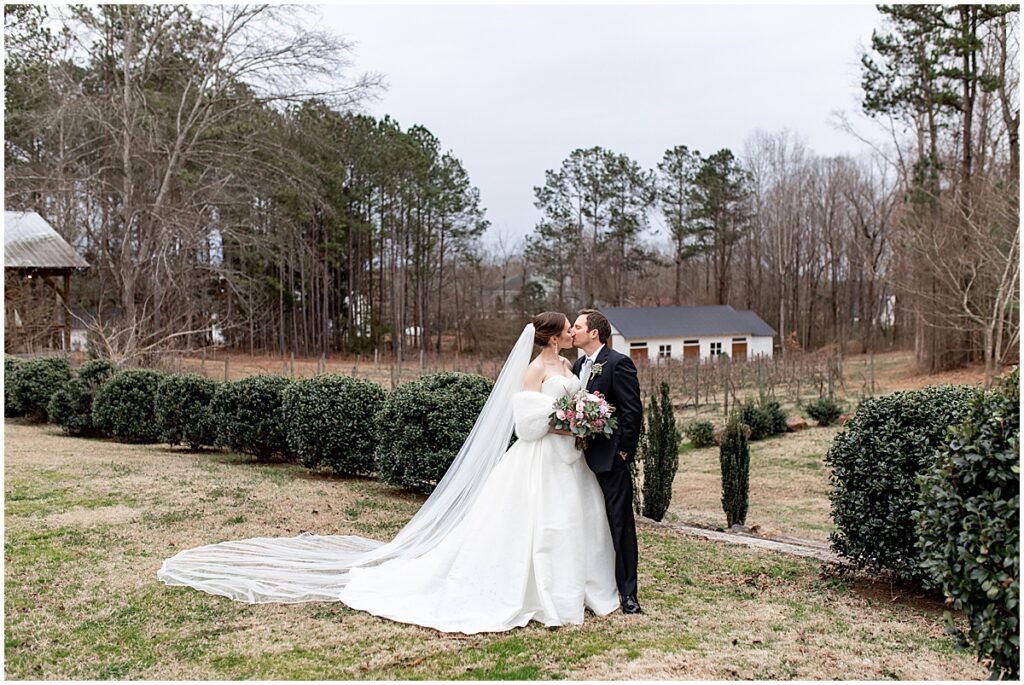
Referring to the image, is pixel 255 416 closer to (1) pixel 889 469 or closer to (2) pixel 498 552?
(2) pixel 498 552

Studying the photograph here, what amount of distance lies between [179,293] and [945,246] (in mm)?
23676

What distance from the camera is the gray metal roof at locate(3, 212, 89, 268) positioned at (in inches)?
945

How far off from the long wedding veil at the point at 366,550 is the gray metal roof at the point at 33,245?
20743mm

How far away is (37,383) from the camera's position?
16.0 meters

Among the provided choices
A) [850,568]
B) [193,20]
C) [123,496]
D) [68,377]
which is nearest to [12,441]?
[68,377]

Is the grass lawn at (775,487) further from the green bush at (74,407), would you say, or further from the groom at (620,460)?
the green bush at (74,407)

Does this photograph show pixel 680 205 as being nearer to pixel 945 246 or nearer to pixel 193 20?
pixel 945 246

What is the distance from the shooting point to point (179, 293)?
85.8 ft

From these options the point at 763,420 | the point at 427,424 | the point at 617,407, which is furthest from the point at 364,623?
the point at 763,420

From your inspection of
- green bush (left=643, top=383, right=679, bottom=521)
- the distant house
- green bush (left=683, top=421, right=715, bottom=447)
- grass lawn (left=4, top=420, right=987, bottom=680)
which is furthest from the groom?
the distant house

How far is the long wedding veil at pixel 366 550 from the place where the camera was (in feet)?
20.0

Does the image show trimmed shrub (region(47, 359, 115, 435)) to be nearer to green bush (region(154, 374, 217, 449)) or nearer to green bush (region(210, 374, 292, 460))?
green bush (region(154, 374, 217, 449))

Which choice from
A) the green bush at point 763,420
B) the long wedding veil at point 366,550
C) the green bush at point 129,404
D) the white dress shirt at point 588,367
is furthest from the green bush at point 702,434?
the white dress shirt at point 588,367

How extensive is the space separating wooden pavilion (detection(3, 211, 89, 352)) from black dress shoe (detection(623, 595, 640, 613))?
21269 mm
